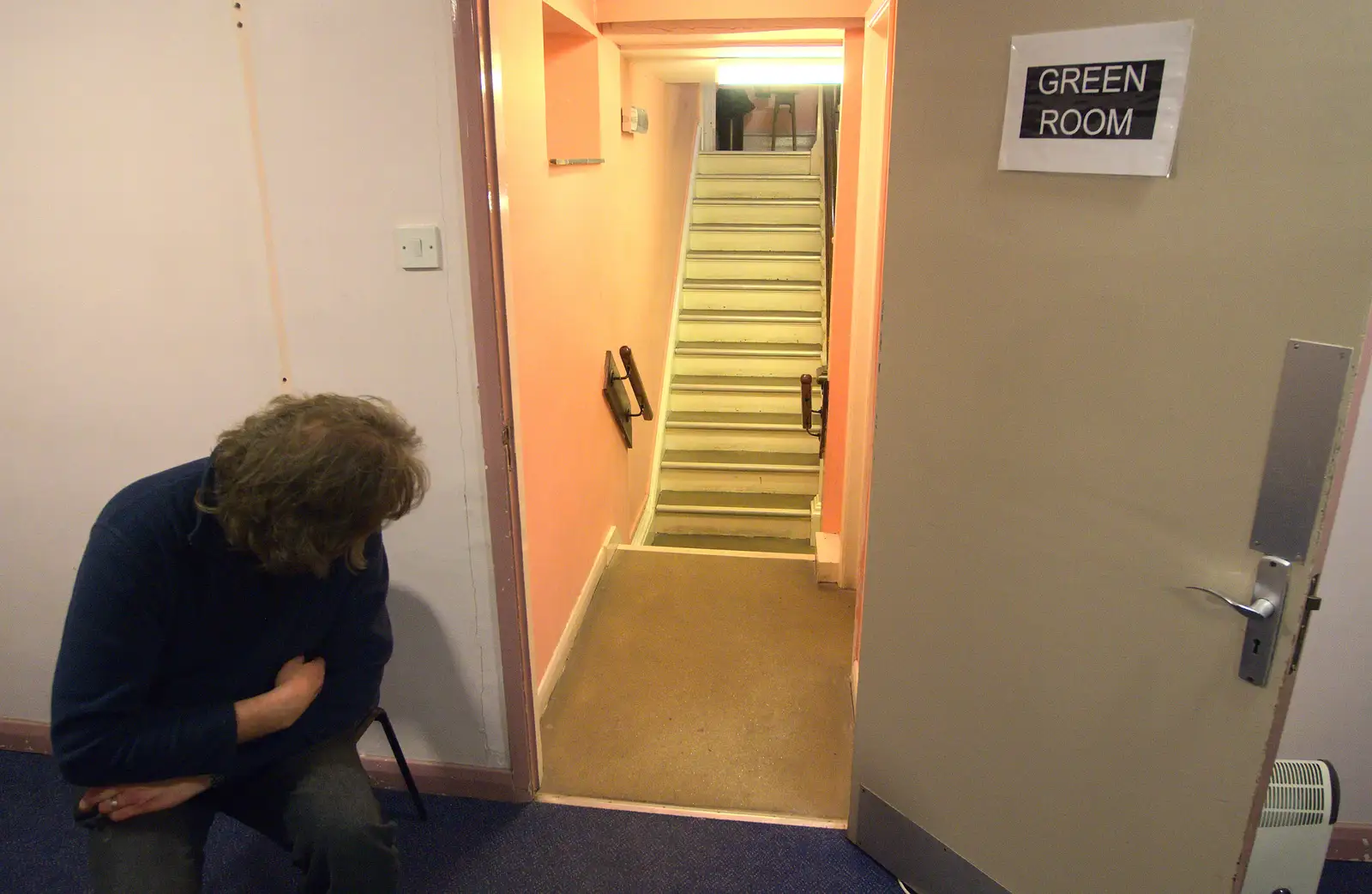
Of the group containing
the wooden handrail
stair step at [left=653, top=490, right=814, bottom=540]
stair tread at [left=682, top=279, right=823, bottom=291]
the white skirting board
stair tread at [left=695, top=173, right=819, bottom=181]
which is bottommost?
stair step at [left=653, top=490, right=814, bottom=540]

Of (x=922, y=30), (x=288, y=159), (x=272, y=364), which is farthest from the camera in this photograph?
(x=272, y=364)

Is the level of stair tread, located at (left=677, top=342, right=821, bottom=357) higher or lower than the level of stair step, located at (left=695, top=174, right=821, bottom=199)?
lower

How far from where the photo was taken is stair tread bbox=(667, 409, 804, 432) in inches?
216

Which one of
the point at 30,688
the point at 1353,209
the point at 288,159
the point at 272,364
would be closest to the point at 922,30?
the point at 1353,209

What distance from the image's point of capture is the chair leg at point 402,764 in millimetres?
1874

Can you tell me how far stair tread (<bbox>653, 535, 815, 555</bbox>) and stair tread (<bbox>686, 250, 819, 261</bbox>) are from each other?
2.11 meters

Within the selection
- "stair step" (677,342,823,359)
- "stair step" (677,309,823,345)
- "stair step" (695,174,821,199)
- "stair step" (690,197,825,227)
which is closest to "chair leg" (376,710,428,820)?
"stair step" (677,342,823,359)

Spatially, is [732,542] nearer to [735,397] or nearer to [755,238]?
[735,397]

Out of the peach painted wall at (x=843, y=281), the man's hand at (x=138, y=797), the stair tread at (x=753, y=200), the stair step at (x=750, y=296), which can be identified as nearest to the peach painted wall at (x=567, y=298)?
the man's hand at (x=138, y=797)

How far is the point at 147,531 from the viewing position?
132 cm

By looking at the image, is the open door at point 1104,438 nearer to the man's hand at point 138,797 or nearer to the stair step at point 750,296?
the man's hand at point 138,797

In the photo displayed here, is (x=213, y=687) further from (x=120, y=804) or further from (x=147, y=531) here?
(x=147, y=531)

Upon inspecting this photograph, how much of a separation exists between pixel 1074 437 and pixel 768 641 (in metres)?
1.71

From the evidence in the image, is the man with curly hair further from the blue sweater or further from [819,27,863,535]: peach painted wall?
[819,27,863,535]: peach painted wall
